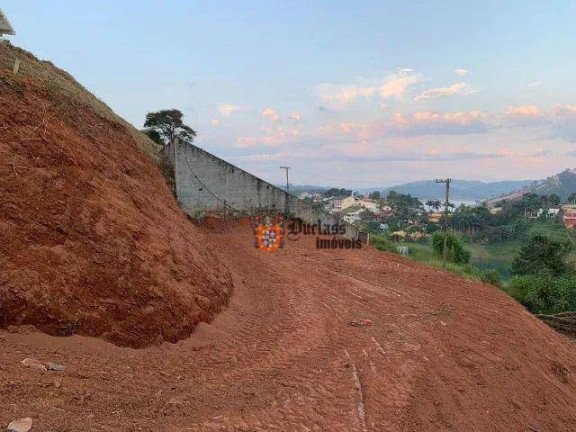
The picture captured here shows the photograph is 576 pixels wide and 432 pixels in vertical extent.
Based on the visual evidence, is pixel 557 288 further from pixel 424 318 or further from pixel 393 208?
pixel 393 208

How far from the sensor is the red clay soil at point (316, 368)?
371 cm

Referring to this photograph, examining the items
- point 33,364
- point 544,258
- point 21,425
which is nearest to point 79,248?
point 33,364

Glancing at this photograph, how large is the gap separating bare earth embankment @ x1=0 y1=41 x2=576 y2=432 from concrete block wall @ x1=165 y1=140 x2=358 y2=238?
4183 mm

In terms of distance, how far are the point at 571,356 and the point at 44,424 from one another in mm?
10867

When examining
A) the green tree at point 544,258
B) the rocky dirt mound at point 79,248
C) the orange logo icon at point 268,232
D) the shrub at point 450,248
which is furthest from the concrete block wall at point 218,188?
the green tree at point 544,258

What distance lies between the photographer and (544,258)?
28.9 metres

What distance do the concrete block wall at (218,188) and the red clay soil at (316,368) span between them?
3.30 metres

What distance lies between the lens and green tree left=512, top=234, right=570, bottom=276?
2827cm

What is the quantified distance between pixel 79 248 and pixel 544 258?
103ft

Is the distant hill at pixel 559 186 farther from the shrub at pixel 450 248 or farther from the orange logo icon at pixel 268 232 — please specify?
the orange logo icon at pixel 268 232

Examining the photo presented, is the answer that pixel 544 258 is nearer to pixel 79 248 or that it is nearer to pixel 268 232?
pixel 268 232

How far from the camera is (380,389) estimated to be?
530 cm

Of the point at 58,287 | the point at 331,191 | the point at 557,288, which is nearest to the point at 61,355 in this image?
the point at 58,287

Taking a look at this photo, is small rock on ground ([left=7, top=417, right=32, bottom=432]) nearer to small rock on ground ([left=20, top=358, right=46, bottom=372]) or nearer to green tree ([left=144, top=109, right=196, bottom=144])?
small rock on ground ([left=20, top=358, right=46, bottom=372])
